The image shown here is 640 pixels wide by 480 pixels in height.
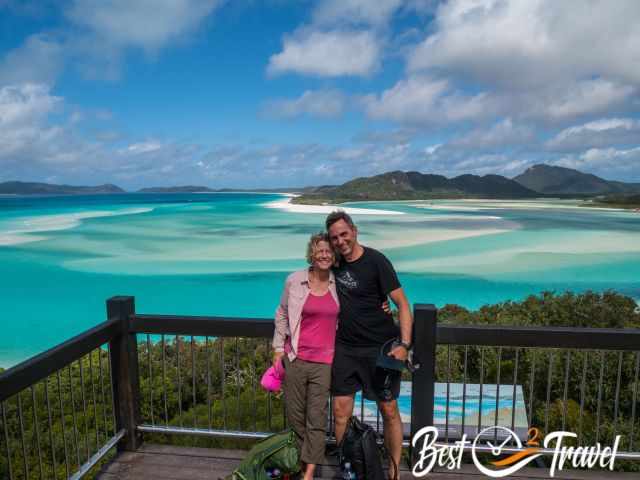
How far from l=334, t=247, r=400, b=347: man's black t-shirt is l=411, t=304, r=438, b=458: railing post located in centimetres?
37

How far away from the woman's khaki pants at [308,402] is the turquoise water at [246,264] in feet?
82.7

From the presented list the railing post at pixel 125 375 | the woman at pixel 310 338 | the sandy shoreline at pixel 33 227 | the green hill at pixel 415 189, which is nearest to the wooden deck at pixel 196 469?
the railing post at pixel 125 375

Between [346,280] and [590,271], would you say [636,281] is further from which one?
[346,280]

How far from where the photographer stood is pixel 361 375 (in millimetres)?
2768

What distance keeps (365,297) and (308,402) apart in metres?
0.71

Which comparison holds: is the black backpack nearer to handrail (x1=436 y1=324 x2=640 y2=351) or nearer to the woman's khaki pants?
the woman's khaki pants

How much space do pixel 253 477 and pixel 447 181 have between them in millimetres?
154714

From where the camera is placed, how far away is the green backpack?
2865 millimetres

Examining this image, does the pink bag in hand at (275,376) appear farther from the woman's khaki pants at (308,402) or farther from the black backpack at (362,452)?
the black backpack at (362,452)

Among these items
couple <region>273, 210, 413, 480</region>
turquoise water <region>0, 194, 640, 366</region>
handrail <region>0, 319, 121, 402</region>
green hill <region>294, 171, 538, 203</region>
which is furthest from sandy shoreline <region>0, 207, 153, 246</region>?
couple <region>273, 210, 413, 480</region>

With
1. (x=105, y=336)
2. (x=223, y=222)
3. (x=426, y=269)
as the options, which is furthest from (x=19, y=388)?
(x=223, y=222)

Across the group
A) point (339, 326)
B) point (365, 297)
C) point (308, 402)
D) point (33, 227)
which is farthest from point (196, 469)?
point (33, 227)

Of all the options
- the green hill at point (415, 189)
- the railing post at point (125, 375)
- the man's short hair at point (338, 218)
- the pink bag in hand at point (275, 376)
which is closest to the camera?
the man's short hair at point (338, 218)

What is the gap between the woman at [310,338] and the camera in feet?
8.88
